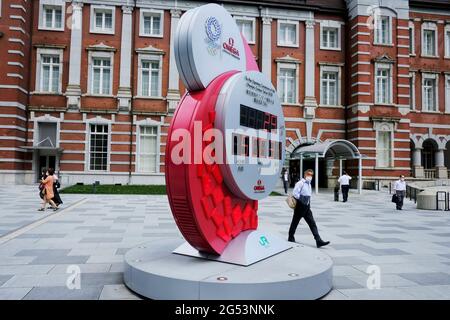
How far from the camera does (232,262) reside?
16.9 feet

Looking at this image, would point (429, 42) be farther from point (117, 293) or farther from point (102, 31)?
point (117, 293)

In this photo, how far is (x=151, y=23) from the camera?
27891 millimetres

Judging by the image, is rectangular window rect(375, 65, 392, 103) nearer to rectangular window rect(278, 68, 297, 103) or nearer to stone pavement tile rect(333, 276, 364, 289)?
rectangular window rect(278, 68, 297, 103)

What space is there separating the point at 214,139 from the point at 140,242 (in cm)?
385

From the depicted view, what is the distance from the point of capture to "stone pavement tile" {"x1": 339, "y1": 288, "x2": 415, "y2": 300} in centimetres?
464

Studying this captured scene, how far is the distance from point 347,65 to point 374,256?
25.6 metres

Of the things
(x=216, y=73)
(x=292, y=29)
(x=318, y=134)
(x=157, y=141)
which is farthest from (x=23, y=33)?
(x=216, y=73)

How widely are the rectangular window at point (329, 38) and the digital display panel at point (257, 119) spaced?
1017 inches

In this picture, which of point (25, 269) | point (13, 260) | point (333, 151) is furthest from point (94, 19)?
point (25, 269)

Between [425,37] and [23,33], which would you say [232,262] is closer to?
[23,33]

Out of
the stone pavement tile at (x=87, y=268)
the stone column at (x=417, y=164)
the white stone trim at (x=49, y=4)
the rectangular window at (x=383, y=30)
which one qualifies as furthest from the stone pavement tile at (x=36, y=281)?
the stone column at (x=417, y=164)

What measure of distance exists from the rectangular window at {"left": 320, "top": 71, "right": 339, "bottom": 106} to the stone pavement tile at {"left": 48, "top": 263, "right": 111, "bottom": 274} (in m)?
26.4

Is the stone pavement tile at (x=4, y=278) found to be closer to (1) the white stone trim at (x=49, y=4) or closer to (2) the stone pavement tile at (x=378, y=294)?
(2) the stone pavement tile at (x=378, y=294)

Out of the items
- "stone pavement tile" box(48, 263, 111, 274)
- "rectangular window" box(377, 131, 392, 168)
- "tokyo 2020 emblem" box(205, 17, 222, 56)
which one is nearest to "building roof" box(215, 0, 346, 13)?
"rectangular window" box(377, 131, 392, 168)
